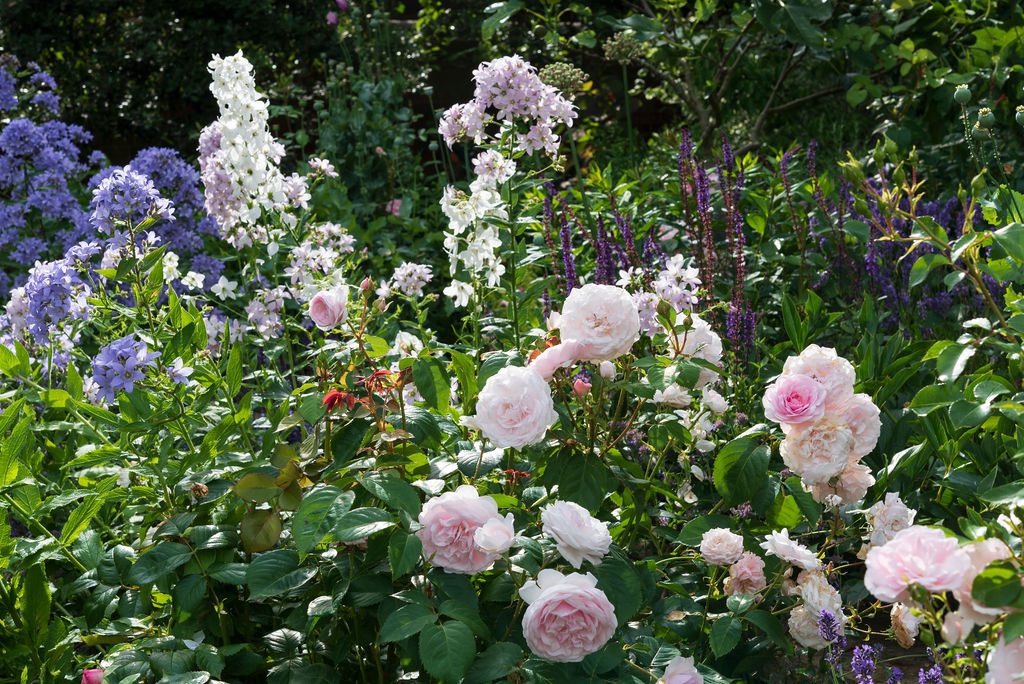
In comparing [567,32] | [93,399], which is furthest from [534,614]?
[567,32]

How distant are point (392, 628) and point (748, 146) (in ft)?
12.0

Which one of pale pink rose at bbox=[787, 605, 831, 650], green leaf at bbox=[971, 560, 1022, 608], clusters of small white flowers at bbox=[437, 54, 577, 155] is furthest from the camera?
clusters of small white flowers at bbox=[437, 54, 577, 155]

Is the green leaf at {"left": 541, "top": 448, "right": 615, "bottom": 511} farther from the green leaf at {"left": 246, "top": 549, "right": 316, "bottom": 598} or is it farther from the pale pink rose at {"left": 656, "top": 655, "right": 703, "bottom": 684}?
the green leaf at {"left": 246, "top": 549, "right": 316, "bottom": 598}

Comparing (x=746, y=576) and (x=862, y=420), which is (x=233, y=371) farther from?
(x=862, y=420)

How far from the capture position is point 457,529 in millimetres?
1449

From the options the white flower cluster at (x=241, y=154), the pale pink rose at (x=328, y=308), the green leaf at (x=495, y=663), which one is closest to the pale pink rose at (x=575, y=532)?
the green leaf at (x=495, y=663)

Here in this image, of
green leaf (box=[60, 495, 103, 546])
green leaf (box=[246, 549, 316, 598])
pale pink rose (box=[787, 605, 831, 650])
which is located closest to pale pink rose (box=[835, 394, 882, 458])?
pale pink rose (box=[787, 605, 831, 650])

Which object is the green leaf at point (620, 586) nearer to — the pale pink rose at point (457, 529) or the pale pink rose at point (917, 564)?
the pale pink rose at point (457, 529)

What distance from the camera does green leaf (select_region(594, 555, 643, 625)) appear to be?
4.87 ft

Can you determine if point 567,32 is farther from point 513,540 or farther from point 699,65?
point 513,540

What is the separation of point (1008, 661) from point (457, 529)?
27.4 inches

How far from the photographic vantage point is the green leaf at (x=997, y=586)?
1.00 m

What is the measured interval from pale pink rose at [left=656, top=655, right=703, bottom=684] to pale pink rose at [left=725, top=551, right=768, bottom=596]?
0.76 ft

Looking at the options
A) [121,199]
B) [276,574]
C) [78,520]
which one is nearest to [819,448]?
[276,574]
